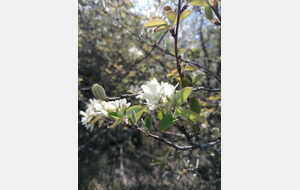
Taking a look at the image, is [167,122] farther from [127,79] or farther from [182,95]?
[127,79]

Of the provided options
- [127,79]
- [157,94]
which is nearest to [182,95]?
[157,94]

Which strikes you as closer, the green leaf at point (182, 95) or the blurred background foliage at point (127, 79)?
the green leaf at point (182, 95)

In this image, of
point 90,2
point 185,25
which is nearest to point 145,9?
point 90,2

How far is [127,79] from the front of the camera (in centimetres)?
136

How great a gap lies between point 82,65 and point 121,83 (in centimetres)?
37

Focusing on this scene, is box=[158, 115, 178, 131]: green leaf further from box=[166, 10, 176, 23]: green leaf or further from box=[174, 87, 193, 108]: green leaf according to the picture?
box=[166, 10, 176, 23]: green leaf

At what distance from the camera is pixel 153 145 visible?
5.71 feet

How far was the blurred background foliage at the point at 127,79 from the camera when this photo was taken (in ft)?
4.17

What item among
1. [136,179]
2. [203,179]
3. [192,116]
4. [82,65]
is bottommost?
[136,179]

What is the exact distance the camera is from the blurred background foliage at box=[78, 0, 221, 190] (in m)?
1.27

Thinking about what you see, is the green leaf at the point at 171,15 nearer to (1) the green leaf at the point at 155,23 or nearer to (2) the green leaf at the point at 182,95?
(1) the green leaf at the point at 155,23

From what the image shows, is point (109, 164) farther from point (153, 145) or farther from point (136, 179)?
point (153, 145)

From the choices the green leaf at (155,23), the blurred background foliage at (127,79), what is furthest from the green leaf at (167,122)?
the blurred background foliage at (127,79)

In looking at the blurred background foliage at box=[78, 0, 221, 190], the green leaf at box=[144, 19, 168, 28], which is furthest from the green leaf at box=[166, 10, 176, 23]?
the blurred background foliage at box=[78, 0, 221, 190]
